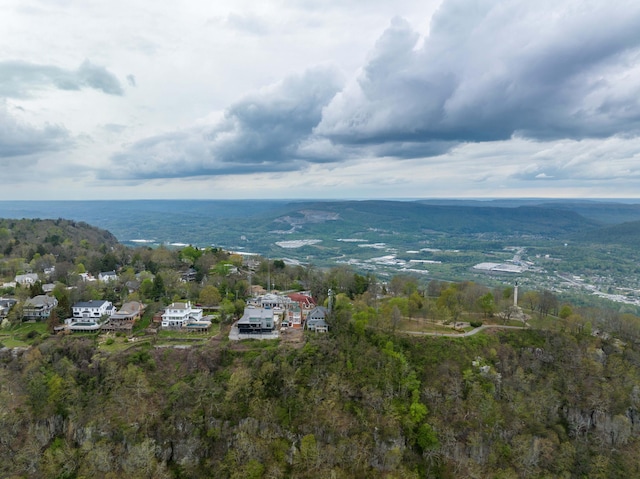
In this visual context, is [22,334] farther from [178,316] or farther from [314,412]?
[314,412]

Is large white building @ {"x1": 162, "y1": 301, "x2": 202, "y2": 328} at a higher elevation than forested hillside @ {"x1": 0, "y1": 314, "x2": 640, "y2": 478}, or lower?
higher

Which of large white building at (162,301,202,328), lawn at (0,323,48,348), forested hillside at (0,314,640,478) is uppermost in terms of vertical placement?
large white building at (162,301,202,328)

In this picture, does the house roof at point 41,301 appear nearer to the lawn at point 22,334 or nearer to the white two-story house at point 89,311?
the lawn at point 22,334

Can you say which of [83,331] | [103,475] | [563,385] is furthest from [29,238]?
[563,385]

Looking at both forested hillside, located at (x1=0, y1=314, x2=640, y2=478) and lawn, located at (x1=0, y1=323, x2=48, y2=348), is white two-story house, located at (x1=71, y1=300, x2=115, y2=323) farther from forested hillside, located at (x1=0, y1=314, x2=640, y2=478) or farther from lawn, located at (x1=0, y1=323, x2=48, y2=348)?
forested hillside, located at (x1=0, y1=314, x2=640, y2=478)

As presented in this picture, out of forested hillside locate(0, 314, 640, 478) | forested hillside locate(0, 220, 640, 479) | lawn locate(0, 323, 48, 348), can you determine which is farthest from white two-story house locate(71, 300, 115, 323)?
forested hillside locate(0, 314, 640, 478)

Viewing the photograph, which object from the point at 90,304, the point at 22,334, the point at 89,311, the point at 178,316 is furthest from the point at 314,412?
the point at 22,334

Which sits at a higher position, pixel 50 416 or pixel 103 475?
pixel 50 416

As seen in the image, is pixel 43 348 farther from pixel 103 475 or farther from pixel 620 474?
pixel 620 474

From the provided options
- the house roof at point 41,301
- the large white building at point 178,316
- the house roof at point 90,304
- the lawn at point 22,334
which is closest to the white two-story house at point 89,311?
the house roof at point 90,304

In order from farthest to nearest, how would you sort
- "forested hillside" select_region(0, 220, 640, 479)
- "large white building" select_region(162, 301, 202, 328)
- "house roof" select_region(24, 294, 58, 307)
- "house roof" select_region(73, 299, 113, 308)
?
1. "house roof" select_region(24, 294, 58, 307)
2. "house roof" select_region(73, 299, 113, 308)
3. "large white building" select_region(162, 301, 202, 328)
4. "forested hillside" select_region(0, 220, 640, 479)

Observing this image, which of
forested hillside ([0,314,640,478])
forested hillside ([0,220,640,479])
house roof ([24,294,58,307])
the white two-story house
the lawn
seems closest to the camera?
forested hillside ([0,314,640,478])
